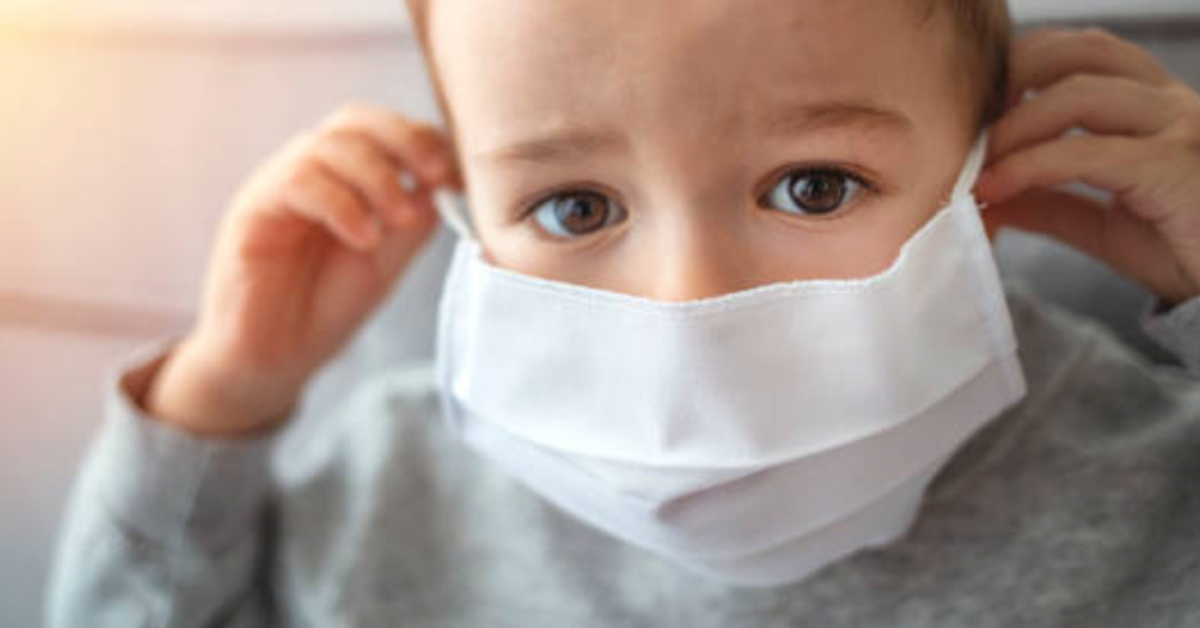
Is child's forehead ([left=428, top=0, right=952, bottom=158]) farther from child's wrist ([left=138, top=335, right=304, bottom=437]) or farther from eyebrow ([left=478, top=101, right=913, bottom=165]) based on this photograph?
child's wrist ([left=138, top=335, right=304, bottom=437])

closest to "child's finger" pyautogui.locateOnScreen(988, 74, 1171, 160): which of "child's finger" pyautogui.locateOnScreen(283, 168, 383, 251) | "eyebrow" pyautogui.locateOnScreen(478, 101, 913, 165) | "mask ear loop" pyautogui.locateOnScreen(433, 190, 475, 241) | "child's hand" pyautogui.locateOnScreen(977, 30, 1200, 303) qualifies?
"child's hand" pyautogui.locateOnScreen(977, 30, 1200, 303)

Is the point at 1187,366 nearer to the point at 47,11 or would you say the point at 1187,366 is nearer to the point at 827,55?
the point at 827,55

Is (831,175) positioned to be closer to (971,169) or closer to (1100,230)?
(971,169)

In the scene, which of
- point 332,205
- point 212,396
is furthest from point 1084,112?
point 212,396

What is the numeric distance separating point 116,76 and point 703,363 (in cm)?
80

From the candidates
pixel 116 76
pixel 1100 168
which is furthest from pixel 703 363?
pixel 116 76

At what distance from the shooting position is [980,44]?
2.08ft

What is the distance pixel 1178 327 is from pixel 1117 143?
0.13m

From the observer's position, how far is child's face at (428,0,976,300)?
1.84 ft

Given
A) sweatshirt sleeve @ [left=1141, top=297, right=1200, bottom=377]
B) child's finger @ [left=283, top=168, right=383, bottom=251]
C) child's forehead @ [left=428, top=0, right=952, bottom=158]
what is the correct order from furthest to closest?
child's finger @ [left=283, top=168, right=383, bottom=251]
sweatshirt sleeve @ [left=1141, top=297, right=1200, bottom=377]
child's forehead @ [left=428, top=0, right=952, bottom=158]

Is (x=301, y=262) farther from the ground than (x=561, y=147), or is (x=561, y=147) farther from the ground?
(x=561, y=147)

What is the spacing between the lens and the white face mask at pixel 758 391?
590mm

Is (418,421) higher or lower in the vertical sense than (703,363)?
lower

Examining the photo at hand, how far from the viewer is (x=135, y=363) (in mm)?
905
